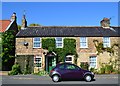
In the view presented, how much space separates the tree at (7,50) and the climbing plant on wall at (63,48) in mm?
5409

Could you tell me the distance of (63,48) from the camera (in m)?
33.7

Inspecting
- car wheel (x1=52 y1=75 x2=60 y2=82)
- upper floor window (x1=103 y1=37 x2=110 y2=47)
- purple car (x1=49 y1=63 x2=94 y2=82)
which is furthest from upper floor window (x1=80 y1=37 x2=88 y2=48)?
car wheel (x1=52 y1=75 x2=60 y2=82)

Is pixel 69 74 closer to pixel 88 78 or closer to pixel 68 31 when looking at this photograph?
pixel 88 78

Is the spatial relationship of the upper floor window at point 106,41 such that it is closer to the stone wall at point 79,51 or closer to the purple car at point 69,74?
the stone wall at point 79,51

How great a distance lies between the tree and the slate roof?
2.37 metres

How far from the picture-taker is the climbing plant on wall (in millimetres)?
33562

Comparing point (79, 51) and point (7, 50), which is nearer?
point (79, 51)

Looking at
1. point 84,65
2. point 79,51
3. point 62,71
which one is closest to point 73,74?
point 62,71

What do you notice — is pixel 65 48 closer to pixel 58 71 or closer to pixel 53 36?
pixel 53 36

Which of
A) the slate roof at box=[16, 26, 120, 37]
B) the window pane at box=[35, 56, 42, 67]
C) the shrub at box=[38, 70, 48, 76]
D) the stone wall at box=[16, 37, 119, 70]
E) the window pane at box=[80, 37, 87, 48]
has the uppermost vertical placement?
the slate roof at box=[16, 26, 120, 37]

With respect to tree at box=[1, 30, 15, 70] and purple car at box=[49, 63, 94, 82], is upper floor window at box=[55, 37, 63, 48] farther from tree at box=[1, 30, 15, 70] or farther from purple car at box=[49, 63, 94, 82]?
purple car at box=[49, 63, 94, 82]

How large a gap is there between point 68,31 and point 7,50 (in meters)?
→ 9.23

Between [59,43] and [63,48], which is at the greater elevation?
[59,43]

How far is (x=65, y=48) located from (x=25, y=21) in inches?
317
